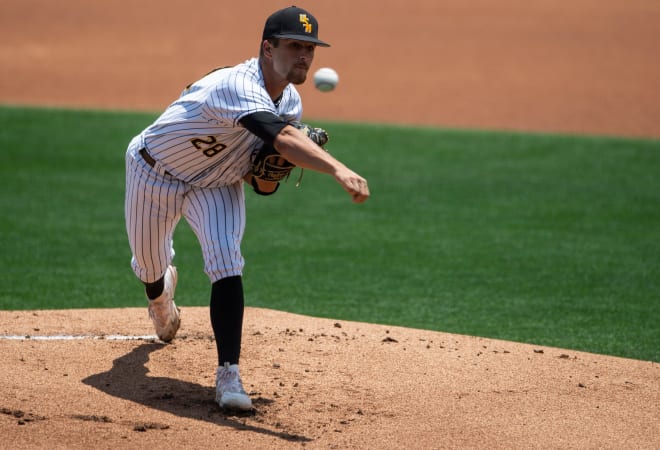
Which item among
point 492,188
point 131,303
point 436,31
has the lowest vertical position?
point 131,303

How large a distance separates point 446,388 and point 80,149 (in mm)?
9647

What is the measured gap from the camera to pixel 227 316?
13.6 ft

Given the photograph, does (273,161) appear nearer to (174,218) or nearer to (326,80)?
(174,218)

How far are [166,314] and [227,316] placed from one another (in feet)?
3.17

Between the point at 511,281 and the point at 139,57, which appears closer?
the point at 511,281

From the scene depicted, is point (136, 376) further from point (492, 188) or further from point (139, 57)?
point (139, 57)

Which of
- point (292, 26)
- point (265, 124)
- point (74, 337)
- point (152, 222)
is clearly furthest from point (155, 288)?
point (292, 26)

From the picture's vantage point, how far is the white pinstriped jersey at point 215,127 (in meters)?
3.93

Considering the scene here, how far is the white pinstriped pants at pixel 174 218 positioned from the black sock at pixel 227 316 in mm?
56

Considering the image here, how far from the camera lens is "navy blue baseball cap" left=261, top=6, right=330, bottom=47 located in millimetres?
3992

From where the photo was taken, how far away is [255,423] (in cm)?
388

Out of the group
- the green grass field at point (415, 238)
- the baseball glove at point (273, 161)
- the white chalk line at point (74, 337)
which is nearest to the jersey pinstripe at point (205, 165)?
the baseball glove at point (273, 161)

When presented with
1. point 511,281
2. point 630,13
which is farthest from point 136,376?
point 630,13

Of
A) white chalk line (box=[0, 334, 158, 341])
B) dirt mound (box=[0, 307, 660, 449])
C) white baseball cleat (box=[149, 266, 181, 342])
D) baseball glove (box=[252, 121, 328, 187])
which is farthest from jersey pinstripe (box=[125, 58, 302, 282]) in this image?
white chalk line (box=[0, 334, 158, 341])
